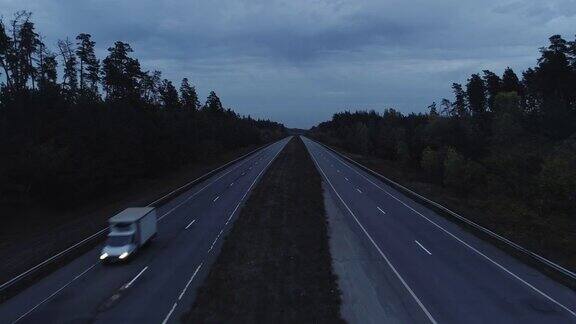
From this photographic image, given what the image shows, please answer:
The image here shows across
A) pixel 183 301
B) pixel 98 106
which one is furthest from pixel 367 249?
pixel 98 106

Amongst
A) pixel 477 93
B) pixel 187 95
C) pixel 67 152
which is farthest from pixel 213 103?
pixel 67 152

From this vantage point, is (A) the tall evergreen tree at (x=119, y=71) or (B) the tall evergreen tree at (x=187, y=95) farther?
(B) the tall evergreen tree at (x=187, y=95)

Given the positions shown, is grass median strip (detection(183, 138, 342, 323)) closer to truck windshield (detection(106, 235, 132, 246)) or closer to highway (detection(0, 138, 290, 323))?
highway (detection(0, 138, 290, 323))

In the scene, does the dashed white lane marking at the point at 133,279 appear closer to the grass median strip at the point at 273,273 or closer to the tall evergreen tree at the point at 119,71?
the grass median strip at the point at 273,273

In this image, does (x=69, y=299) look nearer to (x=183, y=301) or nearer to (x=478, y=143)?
(x=183, y=301)

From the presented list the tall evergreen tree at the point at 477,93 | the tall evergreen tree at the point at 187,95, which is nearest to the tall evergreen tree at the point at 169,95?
the tall evergreen tree at the point at 187,95

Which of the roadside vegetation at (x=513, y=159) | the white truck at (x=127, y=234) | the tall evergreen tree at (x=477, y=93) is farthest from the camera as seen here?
the tall evergreen tree at (x=477, y=93)

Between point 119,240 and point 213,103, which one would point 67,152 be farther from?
point 213,103
